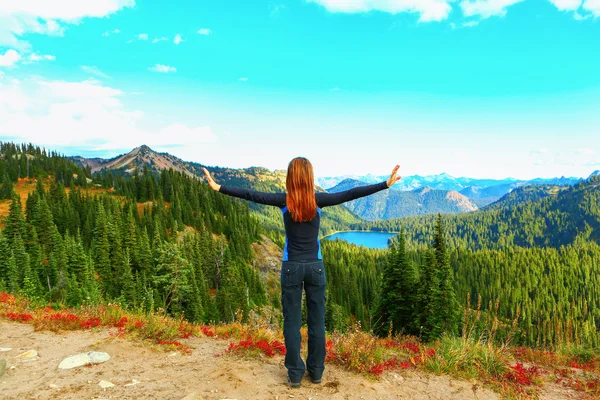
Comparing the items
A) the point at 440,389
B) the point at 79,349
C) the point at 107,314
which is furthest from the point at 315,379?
the point at 107,314

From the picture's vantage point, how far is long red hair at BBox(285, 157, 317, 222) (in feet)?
19.2

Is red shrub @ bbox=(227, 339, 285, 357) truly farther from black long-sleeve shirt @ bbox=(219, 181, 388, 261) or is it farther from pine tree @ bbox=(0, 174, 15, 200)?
pine tree @ bbox=(0, 174, 15, 200)

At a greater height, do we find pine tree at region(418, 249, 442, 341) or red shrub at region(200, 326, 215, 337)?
red shrub at region(200, 326, 215, 337)

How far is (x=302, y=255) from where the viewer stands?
19.8 feet

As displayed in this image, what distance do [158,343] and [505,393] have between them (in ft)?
28.1

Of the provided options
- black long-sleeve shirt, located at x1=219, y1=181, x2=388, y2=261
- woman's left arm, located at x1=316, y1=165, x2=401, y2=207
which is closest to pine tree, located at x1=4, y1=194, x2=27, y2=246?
black long-sleeve shirt, located at x1=219, y1=181, x2=388, y2=261

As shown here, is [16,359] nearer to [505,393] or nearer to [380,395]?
[380,395]

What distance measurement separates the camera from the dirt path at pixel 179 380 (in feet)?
19.7

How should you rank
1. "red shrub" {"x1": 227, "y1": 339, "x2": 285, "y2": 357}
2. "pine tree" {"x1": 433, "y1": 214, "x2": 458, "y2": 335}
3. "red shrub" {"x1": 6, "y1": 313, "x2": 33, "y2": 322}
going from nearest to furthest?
"red shrub" {"x1": 227, "y1": 339, "x2": 285, "y2": 357}
"red shrub" {"x1": 6, "y1": 313, "x2": 33, "y2": 322}
"pine tree" {"x1": 433, "y1": 214, "x2": 458, "y2": 335}

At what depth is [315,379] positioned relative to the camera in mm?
6395

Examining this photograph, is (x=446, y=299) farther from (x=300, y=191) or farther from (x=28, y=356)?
(x=28, y=356)

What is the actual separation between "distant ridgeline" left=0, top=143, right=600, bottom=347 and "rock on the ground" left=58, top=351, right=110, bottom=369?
346cm

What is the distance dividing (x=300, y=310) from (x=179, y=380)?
2.98 metres

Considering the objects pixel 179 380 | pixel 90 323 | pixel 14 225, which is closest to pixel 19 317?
pixel 90 323
